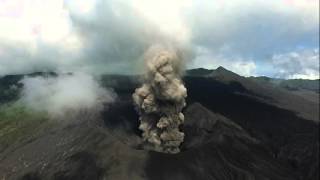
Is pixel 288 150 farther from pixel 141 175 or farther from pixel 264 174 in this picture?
pixel 141 175

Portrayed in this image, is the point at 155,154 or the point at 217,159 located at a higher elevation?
the point at 155,154

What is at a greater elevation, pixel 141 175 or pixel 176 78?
pixel 176 78

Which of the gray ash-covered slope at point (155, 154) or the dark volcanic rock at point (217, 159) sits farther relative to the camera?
the gray ash-covered slope at point (155, 154)

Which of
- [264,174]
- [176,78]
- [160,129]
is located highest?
[176,78]

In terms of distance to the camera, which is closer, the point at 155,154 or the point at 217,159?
the point at 155,154

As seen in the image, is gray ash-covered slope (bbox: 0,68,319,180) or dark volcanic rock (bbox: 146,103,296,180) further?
gray ash-covered slope (bbox: 0,68,319,180)

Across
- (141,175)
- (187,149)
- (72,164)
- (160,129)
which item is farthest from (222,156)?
(72,164)

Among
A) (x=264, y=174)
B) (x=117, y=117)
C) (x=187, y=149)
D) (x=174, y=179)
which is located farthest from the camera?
(x=117, y=117)

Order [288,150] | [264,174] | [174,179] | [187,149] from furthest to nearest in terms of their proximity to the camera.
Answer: [288,150]
[187,149]
[264,174]
[174,179]
